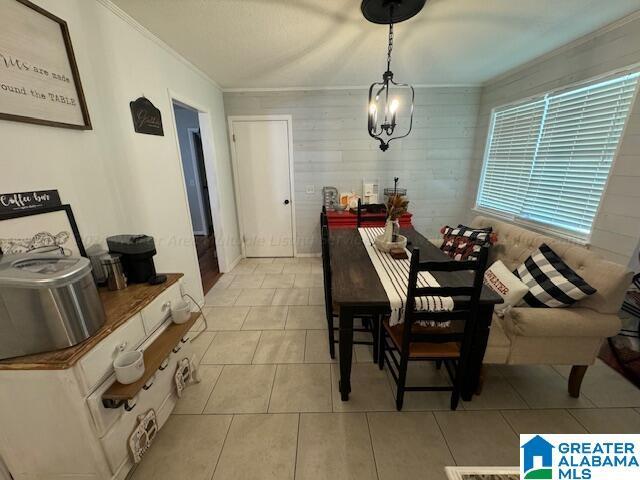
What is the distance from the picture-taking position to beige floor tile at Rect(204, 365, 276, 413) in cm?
159

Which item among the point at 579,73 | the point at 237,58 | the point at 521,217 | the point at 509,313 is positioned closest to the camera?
the point at 509,313

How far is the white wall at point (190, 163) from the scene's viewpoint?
4656 millimetres

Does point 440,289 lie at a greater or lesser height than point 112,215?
lesser

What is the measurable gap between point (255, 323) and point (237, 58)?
2.59m

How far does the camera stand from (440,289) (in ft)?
3.97

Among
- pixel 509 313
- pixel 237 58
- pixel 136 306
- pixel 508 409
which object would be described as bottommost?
pixel 508 409

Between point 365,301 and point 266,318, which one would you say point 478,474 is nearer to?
point 365,301

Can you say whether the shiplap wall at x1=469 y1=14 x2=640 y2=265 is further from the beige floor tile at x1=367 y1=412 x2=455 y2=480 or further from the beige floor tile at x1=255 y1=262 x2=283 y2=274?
the beige floor tile at x1=255 y1=262 x2=283 y2=274

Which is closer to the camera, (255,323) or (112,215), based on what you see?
(112,215)

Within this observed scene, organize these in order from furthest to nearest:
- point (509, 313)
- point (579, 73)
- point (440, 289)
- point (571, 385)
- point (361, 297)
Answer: point (579, 73) → point (571, 385) → point (509, 313) → point (361, 297) → point (440, 289)

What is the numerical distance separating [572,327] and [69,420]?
8.12 ft

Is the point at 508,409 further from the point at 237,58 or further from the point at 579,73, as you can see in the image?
the point at 237,58

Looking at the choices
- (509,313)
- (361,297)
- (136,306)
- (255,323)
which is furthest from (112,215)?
(509,313)

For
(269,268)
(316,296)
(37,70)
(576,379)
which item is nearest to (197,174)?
(269,268)
